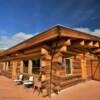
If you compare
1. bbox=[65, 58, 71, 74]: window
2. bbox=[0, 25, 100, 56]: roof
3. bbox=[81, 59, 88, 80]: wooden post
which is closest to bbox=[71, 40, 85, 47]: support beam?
bbox=[0, 25, 100, 56]: roof

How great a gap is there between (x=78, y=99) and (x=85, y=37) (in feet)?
12.5

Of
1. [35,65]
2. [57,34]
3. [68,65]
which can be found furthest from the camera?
[35,65]

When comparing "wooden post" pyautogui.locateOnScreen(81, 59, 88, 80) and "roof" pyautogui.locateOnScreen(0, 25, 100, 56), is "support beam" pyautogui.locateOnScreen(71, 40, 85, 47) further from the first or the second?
"wooden post" pyautogui.locateOnScreen(81, 59, 88, 80)

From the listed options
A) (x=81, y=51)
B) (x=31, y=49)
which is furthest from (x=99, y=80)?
(x=31, y=49)

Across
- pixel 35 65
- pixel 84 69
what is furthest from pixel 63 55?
pixel 35 65

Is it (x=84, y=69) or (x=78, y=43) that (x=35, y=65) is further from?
(x=78, y=43)

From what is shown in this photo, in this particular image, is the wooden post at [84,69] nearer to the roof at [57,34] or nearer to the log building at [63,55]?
the log building at [63,55]

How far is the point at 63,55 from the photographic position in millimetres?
9031

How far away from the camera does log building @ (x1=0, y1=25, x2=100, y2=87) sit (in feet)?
26.8

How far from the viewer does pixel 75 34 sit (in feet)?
27.8

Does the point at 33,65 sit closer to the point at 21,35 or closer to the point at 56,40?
the point at 56,40

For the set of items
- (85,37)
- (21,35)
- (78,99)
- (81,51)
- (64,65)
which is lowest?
(78,99)

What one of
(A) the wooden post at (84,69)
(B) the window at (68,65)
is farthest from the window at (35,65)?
(A) the wooden post at (84,69)

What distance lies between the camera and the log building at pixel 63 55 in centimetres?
816
